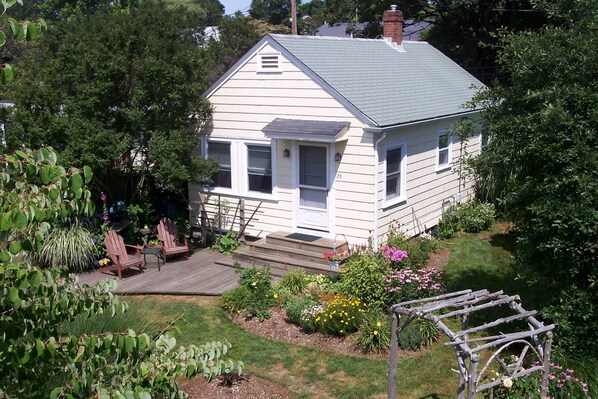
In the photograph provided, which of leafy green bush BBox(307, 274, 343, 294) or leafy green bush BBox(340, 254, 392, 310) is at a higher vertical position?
leafy green bush BBox(340, 254, 392, 310)

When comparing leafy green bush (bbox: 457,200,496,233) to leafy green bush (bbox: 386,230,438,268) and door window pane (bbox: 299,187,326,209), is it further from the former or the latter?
door window pane (bbox: 299,187,326,209)

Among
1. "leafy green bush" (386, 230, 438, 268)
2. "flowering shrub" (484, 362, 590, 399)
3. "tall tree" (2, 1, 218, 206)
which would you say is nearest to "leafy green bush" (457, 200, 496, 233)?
"leafy green bush" (386, 230, 438, 268)

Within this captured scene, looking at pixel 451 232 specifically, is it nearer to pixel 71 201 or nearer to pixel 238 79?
pixel 238 79

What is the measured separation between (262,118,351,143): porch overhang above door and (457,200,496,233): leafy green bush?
5296 mm

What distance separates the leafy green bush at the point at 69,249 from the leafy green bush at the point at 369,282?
5.86 metres

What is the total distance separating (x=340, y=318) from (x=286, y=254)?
4.01m

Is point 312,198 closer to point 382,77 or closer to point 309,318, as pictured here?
point 382,77

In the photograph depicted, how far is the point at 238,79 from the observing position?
14969 millimetres

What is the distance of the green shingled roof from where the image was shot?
13.8 meters

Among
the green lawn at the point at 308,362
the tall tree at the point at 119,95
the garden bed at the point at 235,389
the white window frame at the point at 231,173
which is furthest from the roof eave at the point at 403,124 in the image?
the garden bed at the point at 235,389

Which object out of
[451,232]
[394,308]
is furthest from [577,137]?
[451,232]

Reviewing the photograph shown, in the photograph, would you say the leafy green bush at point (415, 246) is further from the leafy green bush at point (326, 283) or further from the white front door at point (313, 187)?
the white front door at point (313, 187)

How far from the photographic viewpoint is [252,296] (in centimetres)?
1127

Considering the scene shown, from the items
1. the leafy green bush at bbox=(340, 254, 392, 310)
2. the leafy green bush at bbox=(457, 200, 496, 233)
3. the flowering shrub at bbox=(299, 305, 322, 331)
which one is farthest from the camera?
the leafy green bush at bbox=(457, 200, 496, 233)
